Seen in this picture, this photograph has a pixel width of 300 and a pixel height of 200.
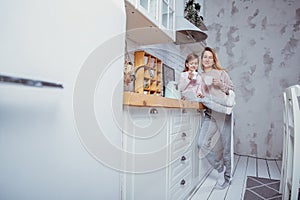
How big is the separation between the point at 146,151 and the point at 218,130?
1411 mm

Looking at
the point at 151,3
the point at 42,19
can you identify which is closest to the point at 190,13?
the point at 151,3

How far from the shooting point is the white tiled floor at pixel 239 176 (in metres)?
1.94

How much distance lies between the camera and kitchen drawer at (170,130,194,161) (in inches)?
54.5

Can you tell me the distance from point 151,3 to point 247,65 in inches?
100

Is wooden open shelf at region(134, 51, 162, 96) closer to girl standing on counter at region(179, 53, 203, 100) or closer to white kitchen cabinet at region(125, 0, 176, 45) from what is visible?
white kitchen cabinet at region(125, 0, 176, 45)

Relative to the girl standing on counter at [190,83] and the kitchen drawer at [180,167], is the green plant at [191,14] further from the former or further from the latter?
the kitchen drawer at [180,167]

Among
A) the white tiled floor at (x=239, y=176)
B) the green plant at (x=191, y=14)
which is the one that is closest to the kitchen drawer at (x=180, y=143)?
the white tiled floor at (x=239, y=176)

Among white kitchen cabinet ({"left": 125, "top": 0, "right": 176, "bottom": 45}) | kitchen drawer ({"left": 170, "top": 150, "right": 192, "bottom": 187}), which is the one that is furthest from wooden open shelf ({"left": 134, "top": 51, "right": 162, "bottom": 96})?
kitchen drawer ({"left": 170, "top": 150, "right": 192, "bottom": 187})

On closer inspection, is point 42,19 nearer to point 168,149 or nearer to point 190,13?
A: point 168,149

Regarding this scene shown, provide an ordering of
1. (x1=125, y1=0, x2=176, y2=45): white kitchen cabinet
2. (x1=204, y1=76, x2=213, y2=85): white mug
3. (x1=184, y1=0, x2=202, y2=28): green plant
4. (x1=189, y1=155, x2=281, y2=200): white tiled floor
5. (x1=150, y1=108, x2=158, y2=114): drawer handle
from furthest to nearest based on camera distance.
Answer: (x1=184, y1=0, x2=202, y2=28): green plant < (x1=204, y1=76, x2=213, y2=85): white mug < (x1=189, y1=155, x2=281, y2=200): white tiled floor < (x1=125, y1=0, x2=176, y2=45): white kitchen cabinet < (x1=150, y1=108, x2=158, y2=114): drawer handle

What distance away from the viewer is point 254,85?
11.5ft

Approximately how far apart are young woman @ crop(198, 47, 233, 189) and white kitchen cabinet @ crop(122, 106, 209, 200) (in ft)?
1.10

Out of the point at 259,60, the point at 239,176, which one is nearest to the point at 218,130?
the point at 239,176

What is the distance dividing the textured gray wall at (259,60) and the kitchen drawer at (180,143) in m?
2.12
